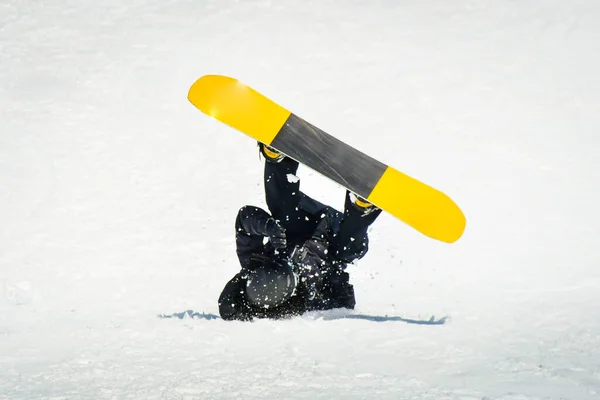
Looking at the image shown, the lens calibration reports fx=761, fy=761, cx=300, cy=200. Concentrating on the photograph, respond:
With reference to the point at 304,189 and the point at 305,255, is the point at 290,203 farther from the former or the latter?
the point at 304,189

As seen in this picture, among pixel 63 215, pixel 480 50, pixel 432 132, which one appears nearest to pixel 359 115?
pixel 432 132

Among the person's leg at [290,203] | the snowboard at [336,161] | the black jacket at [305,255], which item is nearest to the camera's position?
the snowboard at [336,161]

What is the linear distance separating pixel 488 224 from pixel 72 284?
3.23m

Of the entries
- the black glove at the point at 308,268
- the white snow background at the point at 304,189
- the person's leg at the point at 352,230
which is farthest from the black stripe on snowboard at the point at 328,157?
the white snow background at the point at 304,189

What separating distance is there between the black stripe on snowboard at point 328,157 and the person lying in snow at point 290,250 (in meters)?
0.08

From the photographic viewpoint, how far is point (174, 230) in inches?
251

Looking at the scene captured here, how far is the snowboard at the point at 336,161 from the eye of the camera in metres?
3.96

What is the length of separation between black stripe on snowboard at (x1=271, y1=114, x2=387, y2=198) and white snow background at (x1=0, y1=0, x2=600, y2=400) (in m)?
0.75

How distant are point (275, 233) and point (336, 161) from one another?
514mm

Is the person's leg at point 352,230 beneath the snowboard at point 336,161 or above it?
beneath

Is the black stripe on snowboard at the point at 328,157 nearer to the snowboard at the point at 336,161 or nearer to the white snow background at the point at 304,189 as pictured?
the snowboard at the point at 336,161

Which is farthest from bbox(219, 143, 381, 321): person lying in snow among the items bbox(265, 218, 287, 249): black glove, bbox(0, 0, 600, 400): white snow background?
bbox(0, 0, 600, 400): white snow background

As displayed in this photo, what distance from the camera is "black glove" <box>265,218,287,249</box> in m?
4.05

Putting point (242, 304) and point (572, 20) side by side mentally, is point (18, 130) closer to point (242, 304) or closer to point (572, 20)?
point (242, 304)
